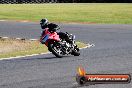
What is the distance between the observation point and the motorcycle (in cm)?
1440

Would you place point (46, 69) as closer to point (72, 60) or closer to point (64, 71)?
point (64, 71)

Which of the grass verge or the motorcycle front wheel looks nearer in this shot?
the motorcycle front wheel

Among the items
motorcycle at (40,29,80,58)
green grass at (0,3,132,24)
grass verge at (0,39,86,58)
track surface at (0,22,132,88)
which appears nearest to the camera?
track surface at (0,22,132,88)

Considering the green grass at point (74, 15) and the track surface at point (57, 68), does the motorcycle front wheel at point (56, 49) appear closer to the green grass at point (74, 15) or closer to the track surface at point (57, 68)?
the track surface at point (57, 68)

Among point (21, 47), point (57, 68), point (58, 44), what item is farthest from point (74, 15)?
point (57, 68)

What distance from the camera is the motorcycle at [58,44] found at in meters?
14.4

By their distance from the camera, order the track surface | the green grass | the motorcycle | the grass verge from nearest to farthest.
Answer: the track surface → the motorcycle → the grass verge → the green grass

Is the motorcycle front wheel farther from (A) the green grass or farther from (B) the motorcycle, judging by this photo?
(A) the green grass

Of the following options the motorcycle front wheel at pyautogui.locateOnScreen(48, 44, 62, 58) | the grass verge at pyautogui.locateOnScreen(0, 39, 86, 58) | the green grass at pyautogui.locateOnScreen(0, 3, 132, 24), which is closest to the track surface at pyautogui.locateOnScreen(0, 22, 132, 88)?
the motorcycle front wheel at pyautogui.locateOnScreen(48, 44, 62, 58)

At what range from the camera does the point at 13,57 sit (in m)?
15.1

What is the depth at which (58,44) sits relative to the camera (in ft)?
48.0

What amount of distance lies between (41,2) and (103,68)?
79371 millimetres

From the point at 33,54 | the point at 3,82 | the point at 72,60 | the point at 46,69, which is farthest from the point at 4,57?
the point at 3,82

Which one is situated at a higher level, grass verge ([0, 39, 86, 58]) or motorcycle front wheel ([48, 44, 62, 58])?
motorcycle front wheel ([48, 44, 62, 58])
